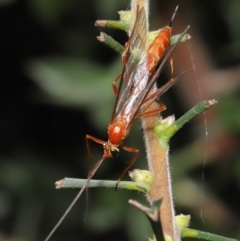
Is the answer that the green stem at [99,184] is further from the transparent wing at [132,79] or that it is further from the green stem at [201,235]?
the transparent wing at [132,79]

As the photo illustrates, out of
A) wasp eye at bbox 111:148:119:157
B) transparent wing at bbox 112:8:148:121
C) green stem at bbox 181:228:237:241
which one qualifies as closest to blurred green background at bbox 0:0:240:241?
transparent wing at bbox 112:8:148:121

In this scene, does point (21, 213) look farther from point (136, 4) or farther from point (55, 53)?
point (136, 4)

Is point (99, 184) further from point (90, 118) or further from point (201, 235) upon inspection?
point (90, 118)

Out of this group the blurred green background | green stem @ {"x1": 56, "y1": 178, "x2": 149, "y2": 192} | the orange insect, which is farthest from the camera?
the blurred green background

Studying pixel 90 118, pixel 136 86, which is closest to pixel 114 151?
pixel 136 86

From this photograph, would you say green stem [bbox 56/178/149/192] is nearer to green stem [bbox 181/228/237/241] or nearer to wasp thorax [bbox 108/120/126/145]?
green stem [bbox 181/228/237/241]
